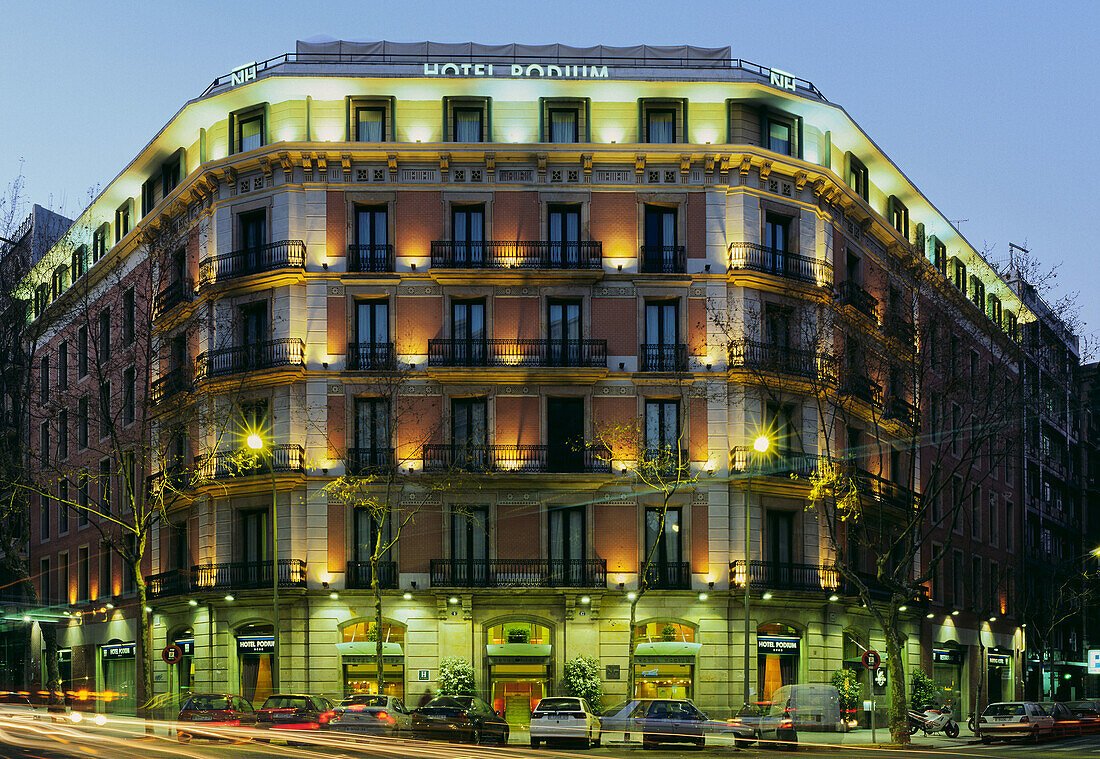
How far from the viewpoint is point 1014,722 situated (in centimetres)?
4872

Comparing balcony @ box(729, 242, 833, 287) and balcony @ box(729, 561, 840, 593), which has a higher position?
balcony @ box(729, 242, 833, 287)

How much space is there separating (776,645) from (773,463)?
21.1 feet

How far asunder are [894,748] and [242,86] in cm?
3169

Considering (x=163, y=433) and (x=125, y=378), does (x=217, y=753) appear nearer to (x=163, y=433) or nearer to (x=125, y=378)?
(x=163, y=433)

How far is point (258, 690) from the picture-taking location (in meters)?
50.3

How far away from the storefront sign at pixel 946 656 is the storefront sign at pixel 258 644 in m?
31.1

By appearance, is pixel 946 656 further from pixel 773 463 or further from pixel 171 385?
pixel 171 385

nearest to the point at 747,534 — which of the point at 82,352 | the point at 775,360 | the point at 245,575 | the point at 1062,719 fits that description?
the point at 775,360

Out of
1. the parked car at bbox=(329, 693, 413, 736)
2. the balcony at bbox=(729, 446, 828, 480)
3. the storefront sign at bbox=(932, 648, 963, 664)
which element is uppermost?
the balcony at bbox=(729, 446, 828, 480)

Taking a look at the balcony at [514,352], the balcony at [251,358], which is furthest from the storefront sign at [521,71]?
the balcony at [251,358]

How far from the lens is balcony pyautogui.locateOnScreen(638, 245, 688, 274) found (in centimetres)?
5125

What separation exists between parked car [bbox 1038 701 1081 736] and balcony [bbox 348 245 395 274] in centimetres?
2827

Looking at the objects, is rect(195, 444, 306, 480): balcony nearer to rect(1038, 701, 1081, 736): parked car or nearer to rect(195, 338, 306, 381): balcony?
rect(195, 338, 306, 381): balcony

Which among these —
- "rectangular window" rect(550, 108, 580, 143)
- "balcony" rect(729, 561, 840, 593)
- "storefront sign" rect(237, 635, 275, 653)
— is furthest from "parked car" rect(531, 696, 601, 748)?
"rectangular window" rect(550, 108, 580, 143)
